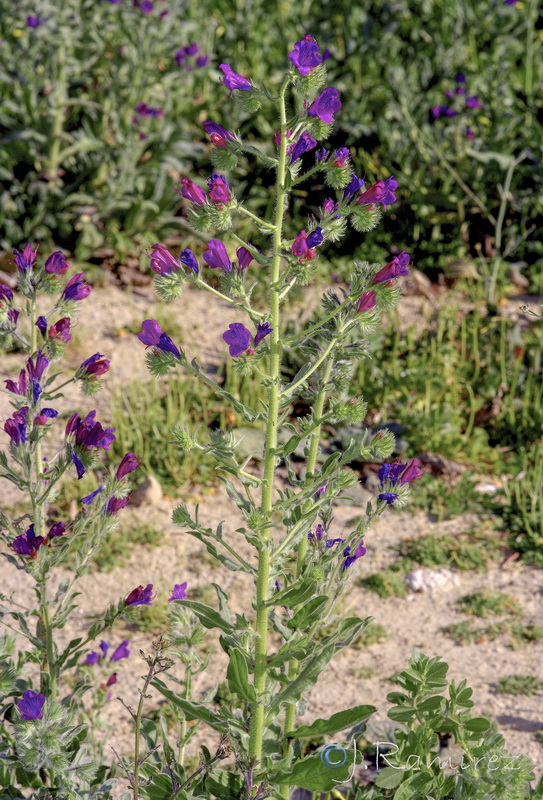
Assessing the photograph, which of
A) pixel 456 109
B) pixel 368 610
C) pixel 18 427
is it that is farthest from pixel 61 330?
pixel 456 109

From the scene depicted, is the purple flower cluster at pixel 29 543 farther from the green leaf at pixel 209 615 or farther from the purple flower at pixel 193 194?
the purple flower at pixel 193 194

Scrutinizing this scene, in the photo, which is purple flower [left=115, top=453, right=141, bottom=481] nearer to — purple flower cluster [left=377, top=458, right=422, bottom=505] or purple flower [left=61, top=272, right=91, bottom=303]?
purple flower [left=61, top=272, right=91, bottom=303]

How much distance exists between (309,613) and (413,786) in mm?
A: 461

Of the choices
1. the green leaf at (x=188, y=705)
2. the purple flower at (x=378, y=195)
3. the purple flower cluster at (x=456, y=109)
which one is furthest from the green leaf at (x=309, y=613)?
the purple flower cluster at (x=456, y=109)

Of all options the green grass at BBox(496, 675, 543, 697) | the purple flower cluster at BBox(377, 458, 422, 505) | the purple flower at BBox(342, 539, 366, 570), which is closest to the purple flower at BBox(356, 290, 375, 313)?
the purple flower cluster at BBox(377, 458, 422, 505)

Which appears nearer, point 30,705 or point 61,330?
point 30,705

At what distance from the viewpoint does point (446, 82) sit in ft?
23.2

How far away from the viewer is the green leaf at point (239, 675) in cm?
188

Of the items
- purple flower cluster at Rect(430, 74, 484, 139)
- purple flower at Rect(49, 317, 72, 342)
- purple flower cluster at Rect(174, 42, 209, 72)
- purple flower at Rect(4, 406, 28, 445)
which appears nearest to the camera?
purple flower at Rect(4, 406, 28, 445)

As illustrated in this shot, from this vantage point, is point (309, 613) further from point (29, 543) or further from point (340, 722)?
point (29, 543)

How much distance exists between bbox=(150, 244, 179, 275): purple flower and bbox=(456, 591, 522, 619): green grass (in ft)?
7.55

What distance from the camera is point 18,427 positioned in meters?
2.08

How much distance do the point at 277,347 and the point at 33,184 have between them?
4.42 metres

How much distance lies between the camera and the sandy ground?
322 centimetres
